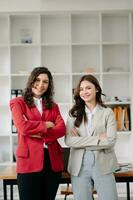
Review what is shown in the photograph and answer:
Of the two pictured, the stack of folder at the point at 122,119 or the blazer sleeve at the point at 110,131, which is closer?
the blazer sleeve at the point at 110,131

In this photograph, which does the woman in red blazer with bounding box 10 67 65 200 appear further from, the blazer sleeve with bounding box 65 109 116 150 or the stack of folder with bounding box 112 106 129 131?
the stack of folder with bounding box 112 106 129 131

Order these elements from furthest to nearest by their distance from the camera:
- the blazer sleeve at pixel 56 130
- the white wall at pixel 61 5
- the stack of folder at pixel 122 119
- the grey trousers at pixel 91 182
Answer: the stack of folder at pixel 122 119 → the white wall at pixel 61 5 → the blazer sleeve at pixel 56 130 → the grey trousers at pixel 91 182

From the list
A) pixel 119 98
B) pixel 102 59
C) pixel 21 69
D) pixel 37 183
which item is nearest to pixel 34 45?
pixel 21 69

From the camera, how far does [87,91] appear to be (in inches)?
97.8

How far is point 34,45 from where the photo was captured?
4902mm

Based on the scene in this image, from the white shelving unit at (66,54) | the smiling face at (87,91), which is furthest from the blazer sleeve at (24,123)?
the white shelving unit at (66,54)

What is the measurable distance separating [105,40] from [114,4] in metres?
0.58

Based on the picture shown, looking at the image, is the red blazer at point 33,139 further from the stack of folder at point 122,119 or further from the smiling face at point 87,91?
the stack of folder at point 122,119

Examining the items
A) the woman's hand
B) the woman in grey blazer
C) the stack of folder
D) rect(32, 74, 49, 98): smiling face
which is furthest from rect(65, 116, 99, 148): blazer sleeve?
the stack of folder

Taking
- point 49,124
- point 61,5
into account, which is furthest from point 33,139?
point 61,5

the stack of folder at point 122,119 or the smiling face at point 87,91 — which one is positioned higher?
the smiling face at point 87,91

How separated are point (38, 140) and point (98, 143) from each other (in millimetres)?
445

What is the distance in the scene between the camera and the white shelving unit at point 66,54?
5031mm

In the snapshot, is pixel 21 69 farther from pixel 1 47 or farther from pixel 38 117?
pixel 38 117
